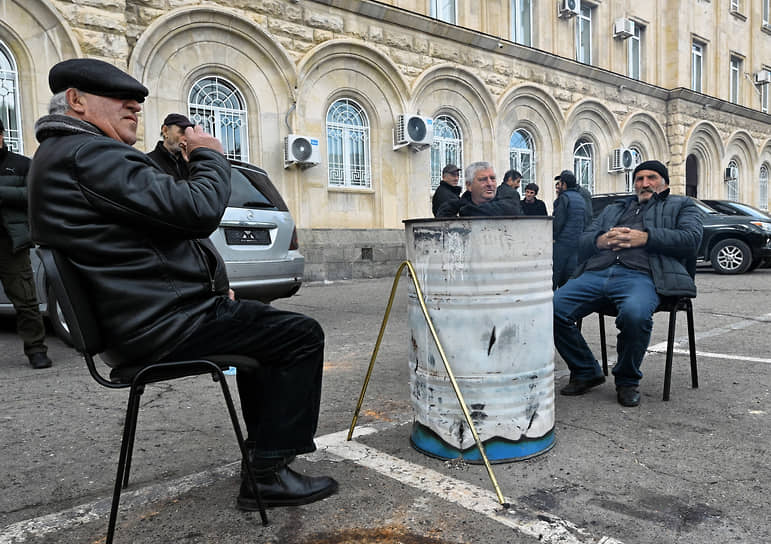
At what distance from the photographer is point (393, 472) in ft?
8.85

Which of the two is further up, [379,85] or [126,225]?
[379,85]

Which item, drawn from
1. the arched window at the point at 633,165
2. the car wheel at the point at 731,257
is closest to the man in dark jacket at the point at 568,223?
the car wheel at the point at 731,257

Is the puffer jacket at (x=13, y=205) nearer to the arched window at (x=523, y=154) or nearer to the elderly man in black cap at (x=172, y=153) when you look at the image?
the elderly man in black cap at (x=172, y=153)

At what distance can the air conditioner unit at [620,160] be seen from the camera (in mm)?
19547

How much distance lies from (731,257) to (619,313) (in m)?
10.2

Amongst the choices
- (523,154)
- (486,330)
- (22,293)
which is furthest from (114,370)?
(523,154)

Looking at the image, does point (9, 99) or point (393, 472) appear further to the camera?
point (9, 99)

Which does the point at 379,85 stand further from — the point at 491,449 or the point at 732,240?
the point at 491,449

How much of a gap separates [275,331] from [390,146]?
12369mm

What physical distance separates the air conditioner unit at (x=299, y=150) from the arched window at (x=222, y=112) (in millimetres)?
812

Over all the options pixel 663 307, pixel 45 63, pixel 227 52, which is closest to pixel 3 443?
pixel 663 307

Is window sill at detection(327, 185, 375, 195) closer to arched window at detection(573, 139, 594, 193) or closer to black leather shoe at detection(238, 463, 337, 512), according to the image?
arched window at detection(573, 139, 594, 193)

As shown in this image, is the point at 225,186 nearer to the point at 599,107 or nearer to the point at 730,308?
the point at 730,308

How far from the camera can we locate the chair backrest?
199cm
